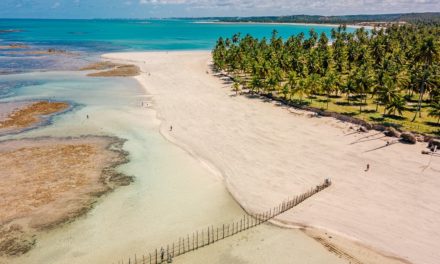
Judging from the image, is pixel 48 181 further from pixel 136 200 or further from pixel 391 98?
pixel 391 98

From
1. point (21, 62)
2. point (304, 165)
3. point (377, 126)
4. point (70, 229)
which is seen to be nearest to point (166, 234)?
point (70, 229)

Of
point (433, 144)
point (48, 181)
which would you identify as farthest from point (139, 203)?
point (433, 144)

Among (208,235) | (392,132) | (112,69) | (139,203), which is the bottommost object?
(139,203)

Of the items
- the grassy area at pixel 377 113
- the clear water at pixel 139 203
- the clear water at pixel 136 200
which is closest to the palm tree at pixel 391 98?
the grassy area at pixel 377 113

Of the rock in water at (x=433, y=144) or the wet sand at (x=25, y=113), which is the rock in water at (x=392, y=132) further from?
the wet sand at (x=25, y=113)

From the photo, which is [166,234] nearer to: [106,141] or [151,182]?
[151,182]

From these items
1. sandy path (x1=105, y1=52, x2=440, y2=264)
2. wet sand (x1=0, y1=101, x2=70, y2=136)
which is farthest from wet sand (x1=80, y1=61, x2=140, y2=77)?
sandy path (x1=105, y1=52, x2=440, y2=264)
